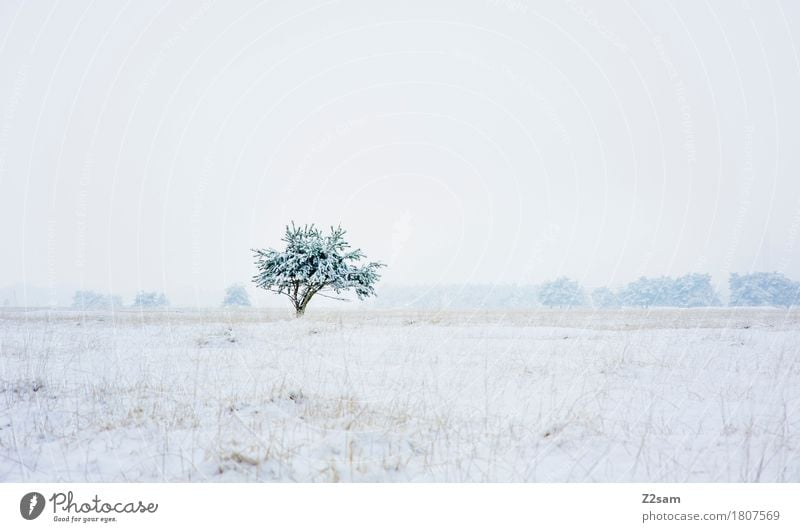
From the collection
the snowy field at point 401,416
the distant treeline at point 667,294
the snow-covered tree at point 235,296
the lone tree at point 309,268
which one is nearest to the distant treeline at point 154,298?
the snow-covered tree at point 235,296

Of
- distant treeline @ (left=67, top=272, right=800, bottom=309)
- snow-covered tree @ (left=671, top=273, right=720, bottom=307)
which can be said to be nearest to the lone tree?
distant treeline @ (left=67, top=272, right=800, bottom=309)

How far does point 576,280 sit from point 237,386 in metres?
102

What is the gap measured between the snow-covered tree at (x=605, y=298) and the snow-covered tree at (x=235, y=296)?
84214mm

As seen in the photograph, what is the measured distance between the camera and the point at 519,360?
32.8 ft

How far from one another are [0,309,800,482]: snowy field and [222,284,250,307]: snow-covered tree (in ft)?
338

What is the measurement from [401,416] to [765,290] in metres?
95.1

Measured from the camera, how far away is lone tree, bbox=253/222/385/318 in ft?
80.7

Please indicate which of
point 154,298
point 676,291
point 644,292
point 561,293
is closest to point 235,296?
point 154,298

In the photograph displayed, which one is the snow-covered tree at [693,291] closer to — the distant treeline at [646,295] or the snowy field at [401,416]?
the distant treeline at [646,295]

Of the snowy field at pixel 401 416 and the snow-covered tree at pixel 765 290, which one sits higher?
the snow-covered tree at pixel 765 290

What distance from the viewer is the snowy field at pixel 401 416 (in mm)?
4301

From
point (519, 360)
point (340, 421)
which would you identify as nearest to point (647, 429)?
point (340, 421)

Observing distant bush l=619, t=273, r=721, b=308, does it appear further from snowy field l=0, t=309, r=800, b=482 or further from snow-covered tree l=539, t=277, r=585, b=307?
snowy field l=0, t=309, r=800, b=482
